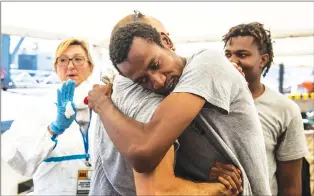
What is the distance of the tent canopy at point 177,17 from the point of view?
2725mm

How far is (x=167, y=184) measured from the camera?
0.82 meters

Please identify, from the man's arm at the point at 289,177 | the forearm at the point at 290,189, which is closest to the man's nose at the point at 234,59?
the man's arm at the point at 289,177

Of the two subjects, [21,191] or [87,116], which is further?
[21,191]

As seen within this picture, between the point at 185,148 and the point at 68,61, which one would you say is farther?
the point at 68,61

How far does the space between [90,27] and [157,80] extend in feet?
8.06

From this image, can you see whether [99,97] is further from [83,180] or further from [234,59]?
[83,180]

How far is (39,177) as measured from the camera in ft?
6.08

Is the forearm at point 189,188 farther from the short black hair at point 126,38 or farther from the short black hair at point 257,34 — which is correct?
the short black hair at point 257,34

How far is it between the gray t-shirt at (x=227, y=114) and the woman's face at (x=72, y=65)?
128 cm

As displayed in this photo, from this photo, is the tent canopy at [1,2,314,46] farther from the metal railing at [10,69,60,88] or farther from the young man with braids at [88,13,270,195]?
the young man with braids at [88,13,270,195]

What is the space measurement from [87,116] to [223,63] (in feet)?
3.97

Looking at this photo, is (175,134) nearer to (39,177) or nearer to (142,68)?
(142,68)

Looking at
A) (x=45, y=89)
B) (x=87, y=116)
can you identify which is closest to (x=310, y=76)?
(x=45, y=89)

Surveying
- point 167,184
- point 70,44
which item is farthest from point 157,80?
point 70,44
